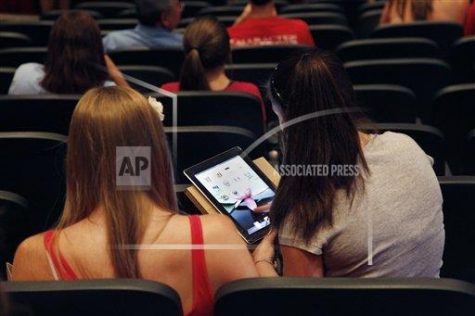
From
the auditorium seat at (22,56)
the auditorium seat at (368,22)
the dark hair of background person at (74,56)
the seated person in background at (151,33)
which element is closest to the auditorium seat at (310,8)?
the auditorium seat at (368,22)

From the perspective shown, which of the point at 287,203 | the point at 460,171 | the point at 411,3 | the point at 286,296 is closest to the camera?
the point at 286,296

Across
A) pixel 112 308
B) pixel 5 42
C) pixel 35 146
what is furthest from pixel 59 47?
pixel 112 308

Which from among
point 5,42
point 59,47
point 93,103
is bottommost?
point 5,42

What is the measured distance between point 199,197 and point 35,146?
0.69 meters

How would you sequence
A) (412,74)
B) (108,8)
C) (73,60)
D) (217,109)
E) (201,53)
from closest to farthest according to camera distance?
(217,109)
(201,53)
(73,60)
(412,74)
(108,8)

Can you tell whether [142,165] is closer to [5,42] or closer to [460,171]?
[460,171]

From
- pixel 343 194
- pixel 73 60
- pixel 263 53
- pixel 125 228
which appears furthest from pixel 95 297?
pixel 263 53

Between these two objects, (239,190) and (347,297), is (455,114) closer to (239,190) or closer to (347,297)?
(239,190)

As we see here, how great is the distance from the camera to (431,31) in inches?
172

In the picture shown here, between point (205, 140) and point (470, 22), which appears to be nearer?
point (205, 140)

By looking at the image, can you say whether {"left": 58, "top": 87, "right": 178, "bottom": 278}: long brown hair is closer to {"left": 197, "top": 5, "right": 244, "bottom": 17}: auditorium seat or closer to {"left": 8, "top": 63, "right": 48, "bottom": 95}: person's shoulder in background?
{"left": 8, "top": 63, "right": 48, "bottom": 95}: person's shoulder in background

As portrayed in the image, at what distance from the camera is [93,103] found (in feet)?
6.18

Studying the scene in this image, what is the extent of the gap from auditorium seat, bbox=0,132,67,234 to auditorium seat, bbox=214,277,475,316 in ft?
4.04

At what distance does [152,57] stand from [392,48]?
1.09 metres
